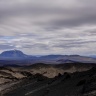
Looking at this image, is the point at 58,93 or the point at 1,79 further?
the point at 1,79

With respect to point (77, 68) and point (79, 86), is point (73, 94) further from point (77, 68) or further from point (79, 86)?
point (77, 68)

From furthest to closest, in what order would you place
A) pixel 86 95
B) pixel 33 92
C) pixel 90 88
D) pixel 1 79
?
pixel 1 79 → pixel 33 92 → pixel 90 88 → pixel 86 95

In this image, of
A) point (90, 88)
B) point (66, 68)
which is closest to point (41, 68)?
point (66, 68)

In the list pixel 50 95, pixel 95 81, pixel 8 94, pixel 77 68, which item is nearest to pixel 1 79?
pixel 8 94

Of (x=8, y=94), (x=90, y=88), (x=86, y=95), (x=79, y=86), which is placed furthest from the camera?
(x=8, y=94)

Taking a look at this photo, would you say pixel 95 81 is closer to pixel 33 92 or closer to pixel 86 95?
pixel 86 95

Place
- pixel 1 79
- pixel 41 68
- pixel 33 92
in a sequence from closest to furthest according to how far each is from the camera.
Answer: pixel 33 92 → pixel 1 79 → pixel 41 68

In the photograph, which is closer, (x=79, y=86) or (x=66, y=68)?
(x=79, y=86)

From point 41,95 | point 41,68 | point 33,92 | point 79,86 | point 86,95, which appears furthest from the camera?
point 41,68
